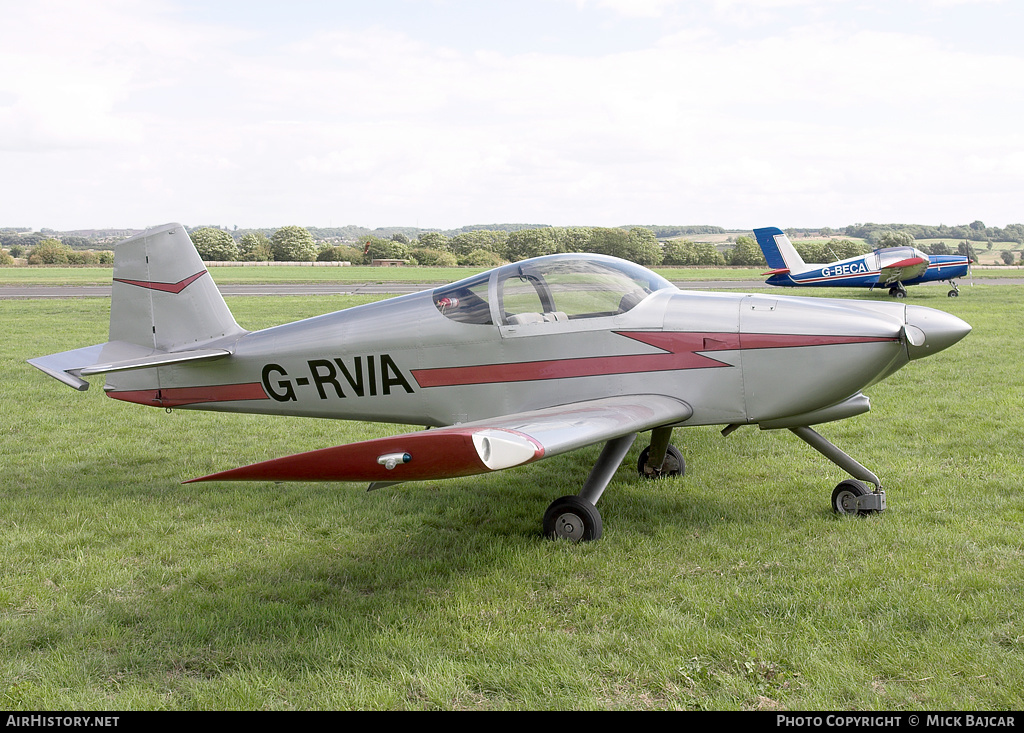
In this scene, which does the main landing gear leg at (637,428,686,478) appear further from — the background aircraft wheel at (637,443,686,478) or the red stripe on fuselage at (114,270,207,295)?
the red stripe on fuselage at (114,270,207,295)

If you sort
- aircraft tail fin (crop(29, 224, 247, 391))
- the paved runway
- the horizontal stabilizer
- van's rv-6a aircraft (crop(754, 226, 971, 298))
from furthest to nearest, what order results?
the paved runway, van's rv-6a aircraft (crop(754, 226, 971, 298)), aircraft tail fin (crop(29, 224, 247, 391)), the horizontal stabilizer

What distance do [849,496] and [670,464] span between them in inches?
65.0

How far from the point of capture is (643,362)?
528cm

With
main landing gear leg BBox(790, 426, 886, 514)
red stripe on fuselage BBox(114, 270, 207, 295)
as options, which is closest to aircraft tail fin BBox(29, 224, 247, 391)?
red stripe on fuselage BBox(114, 270, 207, 295)

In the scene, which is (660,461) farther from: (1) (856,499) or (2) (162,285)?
(2) (162,285)

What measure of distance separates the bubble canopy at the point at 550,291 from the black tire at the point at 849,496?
200 cm

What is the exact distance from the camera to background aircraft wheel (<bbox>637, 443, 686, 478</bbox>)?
6637mm

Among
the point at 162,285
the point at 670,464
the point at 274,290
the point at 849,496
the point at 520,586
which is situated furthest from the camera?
the point at 274,290

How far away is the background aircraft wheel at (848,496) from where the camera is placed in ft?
17.5

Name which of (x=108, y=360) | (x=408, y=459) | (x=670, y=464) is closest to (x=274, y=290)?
(x=108, y=360)

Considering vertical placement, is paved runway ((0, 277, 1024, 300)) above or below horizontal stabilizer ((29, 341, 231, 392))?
above

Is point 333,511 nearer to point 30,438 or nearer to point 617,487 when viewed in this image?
point 617,487
